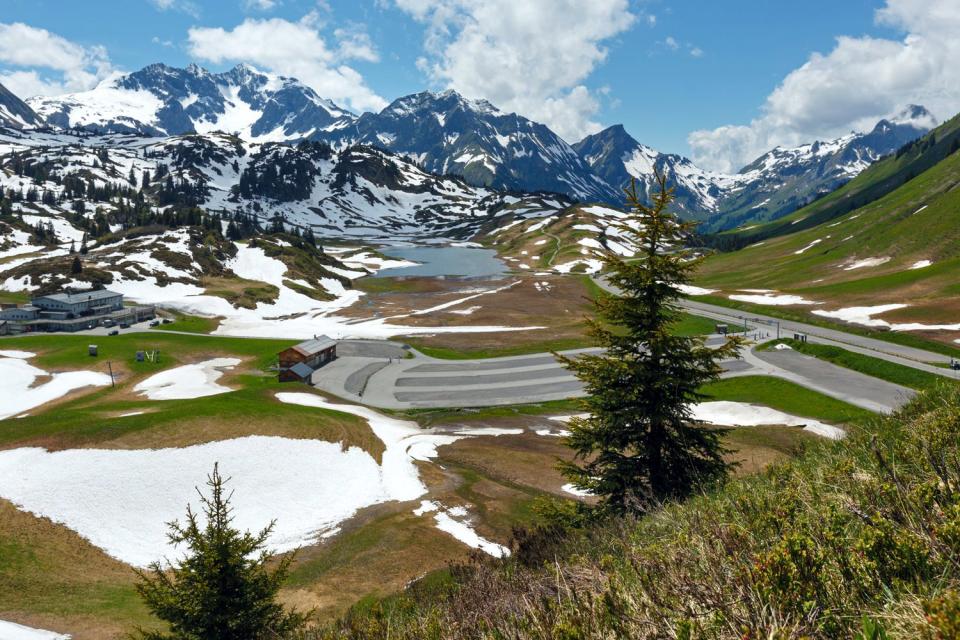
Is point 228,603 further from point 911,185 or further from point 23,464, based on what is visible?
point 911,185

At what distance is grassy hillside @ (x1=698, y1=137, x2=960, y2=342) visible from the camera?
252 ft

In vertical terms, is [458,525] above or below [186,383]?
below

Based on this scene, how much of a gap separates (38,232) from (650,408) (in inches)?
8352

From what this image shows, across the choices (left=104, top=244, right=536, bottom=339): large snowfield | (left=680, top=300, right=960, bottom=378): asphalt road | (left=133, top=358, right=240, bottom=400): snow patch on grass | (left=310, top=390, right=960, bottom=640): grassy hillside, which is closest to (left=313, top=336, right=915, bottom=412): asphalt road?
(left=680, top=300, right=960, bottom=378): asphalt road

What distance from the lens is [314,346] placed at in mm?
66000

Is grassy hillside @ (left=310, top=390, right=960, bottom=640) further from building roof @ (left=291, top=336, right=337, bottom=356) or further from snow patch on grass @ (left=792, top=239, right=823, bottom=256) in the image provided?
snow patch on grass @ (left=792, top=239, right=823, bottom=256)

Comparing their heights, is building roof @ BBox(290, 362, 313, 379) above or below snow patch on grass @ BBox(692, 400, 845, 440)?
above

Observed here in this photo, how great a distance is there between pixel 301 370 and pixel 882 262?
12434 cm

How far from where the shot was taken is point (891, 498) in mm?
6094

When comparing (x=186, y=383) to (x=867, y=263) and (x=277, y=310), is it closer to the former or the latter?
(x=277, y=310)

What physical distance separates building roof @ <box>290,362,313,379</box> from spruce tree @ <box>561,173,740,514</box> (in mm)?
48751

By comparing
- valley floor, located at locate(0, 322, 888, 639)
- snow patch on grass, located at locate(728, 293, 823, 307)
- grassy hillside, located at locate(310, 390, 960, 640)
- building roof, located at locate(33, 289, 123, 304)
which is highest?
building roof, located at locate(33, 289, 123, 304)

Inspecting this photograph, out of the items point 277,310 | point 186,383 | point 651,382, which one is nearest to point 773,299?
point 651,382

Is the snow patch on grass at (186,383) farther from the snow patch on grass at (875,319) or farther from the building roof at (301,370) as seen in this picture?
the snow patch on grass at (875,319)
